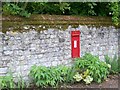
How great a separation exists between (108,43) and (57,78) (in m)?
2.94

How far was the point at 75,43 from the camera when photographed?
28.8 feet

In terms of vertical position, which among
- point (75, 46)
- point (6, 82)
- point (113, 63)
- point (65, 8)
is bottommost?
point (6, 82)

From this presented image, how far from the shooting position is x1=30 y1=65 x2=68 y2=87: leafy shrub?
7355 mm

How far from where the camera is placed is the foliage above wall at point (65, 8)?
775 cm

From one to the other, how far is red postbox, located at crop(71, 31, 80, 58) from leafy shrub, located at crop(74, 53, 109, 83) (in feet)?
0.65

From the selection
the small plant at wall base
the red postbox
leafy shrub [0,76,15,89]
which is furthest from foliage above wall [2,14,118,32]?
leafy shrub [0,76,15,89]

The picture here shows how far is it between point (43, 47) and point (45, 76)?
3.10 ft

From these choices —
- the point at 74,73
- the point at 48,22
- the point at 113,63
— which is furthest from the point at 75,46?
the point at 113,63

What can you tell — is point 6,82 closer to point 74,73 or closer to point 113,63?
point 74,73

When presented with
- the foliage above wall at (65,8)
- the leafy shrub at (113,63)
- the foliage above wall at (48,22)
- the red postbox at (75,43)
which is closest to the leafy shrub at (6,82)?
the foliage above wall at (48,22)

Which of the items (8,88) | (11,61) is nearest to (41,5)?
(11,61)

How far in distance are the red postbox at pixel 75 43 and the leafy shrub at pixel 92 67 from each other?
0.65 ft

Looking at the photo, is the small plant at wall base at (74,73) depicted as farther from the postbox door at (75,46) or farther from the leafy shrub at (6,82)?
the leafy shrub at (6,82)

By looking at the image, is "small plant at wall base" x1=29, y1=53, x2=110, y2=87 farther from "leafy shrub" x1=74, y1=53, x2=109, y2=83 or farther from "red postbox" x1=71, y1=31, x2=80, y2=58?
"red postbox" x1=71, y1=31, x2=80, y2=58
